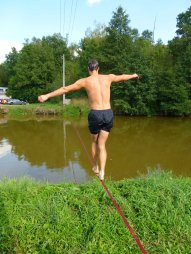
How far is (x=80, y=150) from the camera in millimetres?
15938

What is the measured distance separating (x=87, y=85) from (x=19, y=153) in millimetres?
11205

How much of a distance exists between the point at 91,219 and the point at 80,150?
10.6 metres

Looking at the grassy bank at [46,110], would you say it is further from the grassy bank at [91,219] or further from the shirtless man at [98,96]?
the shirtless man at [98,96]

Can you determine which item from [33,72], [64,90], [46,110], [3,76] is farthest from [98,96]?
[3,76]

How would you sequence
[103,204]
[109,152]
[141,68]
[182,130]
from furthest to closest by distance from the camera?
[141,68] → [182,130] → [109,152] → [103,204]

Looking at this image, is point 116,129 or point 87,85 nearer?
point 87,85

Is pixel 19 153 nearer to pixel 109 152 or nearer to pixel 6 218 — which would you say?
pixel 109 152

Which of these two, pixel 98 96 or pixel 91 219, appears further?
pixel 91 219

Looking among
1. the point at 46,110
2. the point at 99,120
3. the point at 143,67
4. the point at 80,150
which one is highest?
the point at 143,67

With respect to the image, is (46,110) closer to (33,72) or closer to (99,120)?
(33,72)

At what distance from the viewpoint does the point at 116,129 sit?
2291 centimetres

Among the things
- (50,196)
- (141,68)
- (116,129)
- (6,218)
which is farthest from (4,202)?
(141,68)

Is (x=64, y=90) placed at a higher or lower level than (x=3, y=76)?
lower

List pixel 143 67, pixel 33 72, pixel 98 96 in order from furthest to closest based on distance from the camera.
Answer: pixel 33 72
pixel 143 67
pixel 98 96
